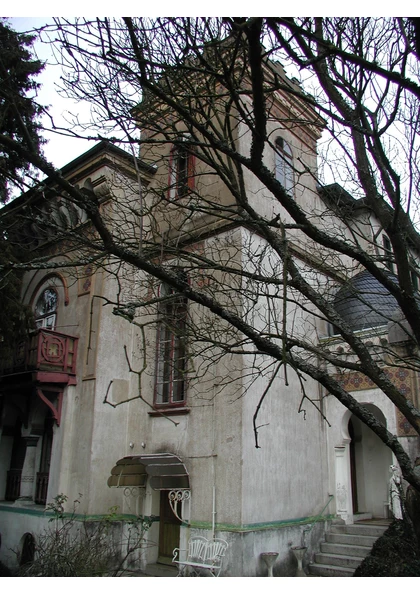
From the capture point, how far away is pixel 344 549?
10.9 m

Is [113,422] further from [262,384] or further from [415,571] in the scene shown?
[415,571]

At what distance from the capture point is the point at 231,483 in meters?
9.79

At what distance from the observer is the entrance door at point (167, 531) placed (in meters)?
10.8

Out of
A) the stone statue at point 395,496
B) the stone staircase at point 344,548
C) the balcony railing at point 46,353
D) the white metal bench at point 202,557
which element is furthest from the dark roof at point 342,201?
the stone staircase at point 344,548

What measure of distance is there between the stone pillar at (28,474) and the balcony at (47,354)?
2.04 metres

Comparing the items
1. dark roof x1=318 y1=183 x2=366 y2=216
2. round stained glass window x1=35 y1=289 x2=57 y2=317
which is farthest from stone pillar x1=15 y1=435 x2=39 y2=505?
dark roof x1=318 y1=183 x2=366 y2=216

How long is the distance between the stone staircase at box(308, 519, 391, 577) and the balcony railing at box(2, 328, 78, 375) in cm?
676

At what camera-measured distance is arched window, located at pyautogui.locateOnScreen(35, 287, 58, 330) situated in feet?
44.6

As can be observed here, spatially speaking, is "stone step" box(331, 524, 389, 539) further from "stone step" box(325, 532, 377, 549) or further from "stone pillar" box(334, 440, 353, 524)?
"stone pillar" box(334, 440, 353, 524)

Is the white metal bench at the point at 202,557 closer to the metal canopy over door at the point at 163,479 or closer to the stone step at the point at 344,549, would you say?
the metal canopy over door at the point at 163,479

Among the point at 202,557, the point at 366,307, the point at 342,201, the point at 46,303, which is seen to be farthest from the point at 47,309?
the point at 342,201

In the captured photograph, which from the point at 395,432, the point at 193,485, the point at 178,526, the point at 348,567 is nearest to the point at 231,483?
the point at 193,485

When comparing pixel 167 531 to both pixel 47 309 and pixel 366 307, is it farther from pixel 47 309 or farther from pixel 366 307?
pixel 366 307

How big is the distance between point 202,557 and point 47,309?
758cm
